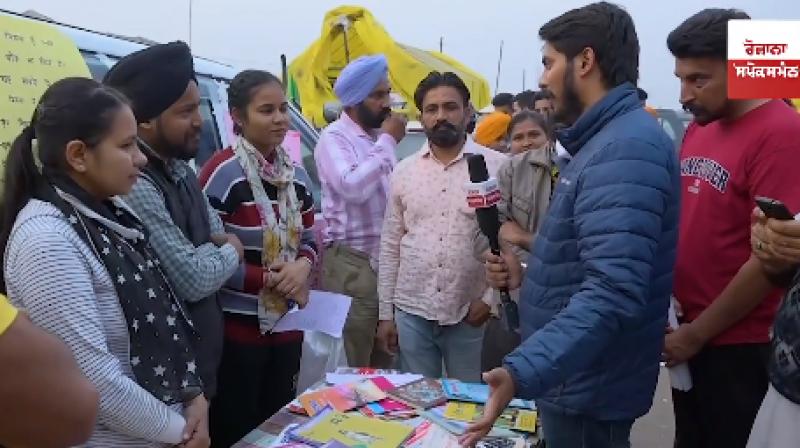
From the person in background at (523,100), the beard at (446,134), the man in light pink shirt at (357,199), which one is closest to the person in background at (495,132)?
the person in background at (523,100)

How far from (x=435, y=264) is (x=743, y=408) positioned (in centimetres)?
131

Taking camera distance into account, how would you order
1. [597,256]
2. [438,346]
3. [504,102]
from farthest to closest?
[504,102], [438,346], [597,256]

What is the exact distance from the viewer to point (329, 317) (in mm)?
2789

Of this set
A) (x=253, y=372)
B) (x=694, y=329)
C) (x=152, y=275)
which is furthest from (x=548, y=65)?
(x=253, y=372)

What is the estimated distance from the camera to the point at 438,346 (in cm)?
321

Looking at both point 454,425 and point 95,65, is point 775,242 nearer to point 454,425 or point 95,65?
point 454,425

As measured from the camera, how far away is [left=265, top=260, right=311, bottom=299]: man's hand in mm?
2562

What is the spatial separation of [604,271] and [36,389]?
1194 mm

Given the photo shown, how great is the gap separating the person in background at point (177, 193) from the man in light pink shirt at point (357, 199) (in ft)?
3.92

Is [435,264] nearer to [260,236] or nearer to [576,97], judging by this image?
[260,236]

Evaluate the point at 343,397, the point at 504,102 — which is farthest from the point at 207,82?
the point at 504,102

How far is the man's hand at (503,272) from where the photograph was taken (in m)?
2.45

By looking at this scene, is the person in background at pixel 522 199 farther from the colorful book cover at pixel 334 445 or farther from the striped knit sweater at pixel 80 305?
the striped knit sweater at pixel 80 305

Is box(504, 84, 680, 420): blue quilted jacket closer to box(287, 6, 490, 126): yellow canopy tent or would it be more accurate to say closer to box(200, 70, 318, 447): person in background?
box(200, 70, 318, 447): person in background
